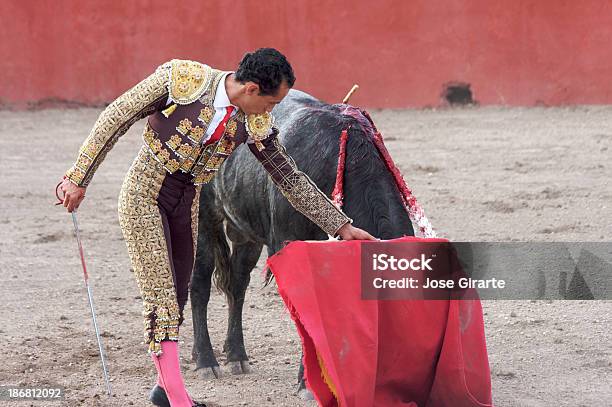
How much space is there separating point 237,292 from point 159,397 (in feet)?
3.94

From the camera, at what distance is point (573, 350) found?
4.62 meters

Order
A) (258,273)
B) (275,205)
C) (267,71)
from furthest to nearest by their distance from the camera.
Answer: (258,273)
(275,205)
(267,71)

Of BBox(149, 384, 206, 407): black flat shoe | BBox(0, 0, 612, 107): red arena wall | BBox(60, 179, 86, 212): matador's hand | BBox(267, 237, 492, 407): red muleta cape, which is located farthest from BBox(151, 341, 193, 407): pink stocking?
BBox(0, 0, 612, 107): red arena wall

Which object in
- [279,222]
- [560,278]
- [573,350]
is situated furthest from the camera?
[560,278]

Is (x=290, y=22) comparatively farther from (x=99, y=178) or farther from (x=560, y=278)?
(x=560, y=278)

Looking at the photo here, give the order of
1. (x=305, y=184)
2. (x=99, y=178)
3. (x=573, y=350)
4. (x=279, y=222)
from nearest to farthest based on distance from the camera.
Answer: (x=305, y=184) → (x=279, y=222) → (x=573, y=350) → (x=99, y=178)

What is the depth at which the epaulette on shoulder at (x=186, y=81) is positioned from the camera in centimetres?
338

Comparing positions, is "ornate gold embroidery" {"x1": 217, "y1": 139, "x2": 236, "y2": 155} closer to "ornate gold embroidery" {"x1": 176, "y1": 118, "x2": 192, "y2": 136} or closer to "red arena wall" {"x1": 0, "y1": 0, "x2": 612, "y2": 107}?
"ornate gold embroidery" {"x1": 176, "y1": 118, "x2": 192, "y2": 136}

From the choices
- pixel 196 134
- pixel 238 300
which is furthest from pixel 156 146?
pixel 238 300

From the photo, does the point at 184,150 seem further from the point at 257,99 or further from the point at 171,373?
the point at 171,373

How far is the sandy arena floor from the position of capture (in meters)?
4.37

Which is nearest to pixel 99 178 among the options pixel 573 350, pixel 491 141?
pixel 491 141

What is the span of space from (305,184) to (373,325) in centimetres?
59

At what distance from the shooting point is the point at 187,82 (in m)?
3.40
